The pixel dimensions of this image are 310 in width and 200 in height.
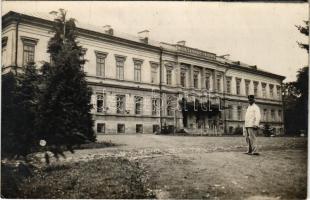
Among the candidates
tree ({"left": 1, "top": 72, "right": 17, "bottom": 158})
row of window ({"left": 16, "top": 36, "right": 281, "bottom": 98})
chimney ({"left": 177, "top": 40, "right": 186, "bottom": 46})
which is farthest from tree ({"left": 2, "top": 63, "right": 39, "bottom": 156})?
chimney ({"left": 177, "top": 40, "right": 186, "bottom": 46})

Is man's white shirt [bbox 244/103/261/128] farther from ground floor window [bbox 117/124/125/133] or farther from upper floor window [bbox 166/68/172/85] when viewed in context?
ground floor window [bbox 117/124/125/133]

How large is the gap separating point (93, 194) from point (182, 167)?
1367mm

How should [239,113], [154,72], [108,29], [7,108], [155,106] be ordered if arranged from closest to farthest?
[7,108] < [239,113] < [108,29] < [155,106] < [154,72]

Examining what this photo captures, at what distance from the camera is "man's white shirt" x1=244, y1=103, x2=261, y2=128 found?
20.5ft

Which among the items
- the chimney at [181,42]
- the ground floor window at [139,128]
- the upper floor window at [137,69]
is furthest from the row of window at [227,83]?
the ground floor window at [139,128]

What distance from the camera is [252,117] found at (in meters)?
6.25

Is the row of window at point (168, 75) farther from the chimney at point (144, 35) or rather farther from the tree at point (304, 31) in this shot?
the tree at point (304, 31)

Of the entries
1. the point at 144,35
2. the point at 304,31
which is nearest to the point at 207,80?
the point at 144,35

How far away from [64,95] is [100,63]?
104cm

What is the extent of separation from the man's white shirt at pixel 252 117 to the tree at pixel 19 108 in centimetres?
332

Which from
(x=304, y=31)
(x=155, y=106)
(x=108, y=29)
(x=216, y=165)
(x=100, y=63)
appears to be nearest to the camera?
(x=216, y=165)

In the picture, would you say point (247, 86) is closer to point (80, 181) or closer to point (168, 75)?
point (168, 75)

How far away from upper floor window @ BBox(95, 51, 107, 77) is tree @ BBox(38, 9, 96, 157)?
15.5 inches

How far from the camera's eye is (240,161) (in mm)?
5938
